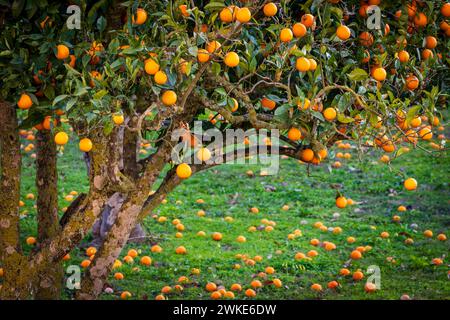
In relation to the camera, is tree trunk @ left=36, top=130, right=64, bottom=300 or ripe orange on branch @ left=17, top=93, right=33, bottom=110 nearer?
ripe orange on branch @ left=17, top=93, right=33, bottom=110

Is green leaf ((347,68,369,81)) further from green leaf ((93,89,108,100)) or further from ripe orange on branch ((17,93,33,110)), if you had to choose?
ripe orange on branch ((17,93,33,110))

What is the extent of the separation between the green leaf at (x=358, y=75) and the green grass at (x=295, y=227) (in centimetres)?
239

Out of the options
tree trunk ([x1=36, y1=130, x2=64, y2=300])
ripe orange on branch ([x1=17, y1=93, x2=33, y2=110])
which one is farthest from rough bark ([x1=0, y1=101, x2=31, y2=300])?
→ tree trunk ([x1=36, y1=130, x2=64, y2=300])

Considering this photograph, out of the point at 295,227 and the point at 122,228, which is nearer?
the point at 122,228

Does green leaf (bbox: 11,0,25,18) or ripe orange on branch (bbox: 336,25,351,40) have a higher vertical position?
green leaf (bbox: 11,0,25,18)

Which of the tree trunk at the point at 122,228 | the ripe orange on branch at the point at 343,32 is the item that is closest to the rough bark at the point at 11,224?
the tree trunk at the point at 122,228

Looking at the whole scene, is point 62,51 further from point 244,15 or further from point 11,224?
point 11,224

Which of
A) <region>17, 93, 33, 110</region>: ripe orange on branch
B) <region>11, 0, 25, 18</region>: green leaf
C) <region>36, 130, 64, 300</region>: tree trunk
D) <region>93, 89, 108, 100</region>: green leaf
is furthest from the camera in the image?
<region>36, 130, 64, 300</region>: tree trunk

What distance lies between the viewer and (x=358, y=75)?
9.48ft

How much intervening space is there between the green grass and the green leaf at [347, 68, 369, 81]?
7.83ft

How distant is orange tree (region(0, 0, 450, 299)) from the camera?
281 cm

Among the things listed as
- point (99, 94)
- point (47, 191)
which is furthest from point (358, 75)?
point (47, 191)

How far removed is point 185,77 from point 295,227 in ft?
12.4
